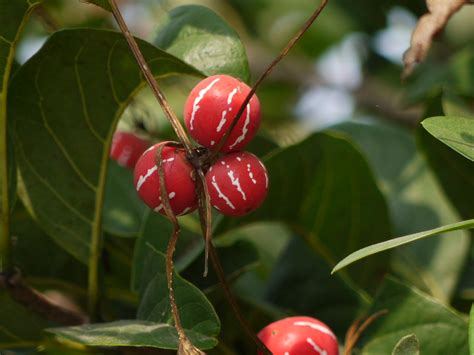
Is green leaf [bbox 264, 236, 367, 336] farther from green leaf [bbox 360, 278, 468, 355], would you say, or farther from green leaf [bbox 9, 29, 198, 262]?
green leaf [bbox 9, 29, 198, 262]

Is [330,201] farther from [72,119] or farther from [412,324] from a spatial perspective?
[72,119]

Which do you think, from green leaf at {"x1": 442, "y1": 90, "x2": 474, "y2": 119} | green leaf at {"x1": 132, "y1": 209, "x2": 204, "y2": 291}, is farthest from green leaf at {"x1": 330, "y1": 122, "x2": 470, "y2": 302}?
green leaf at {"x1": 132, "y1": 209, "x2": 204, "y2": 291}

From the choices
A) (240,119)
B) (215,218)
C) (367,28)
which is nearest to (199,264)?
(215,218)

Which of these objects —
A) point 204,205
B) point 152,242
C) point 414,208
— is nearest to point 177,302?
point 204,205

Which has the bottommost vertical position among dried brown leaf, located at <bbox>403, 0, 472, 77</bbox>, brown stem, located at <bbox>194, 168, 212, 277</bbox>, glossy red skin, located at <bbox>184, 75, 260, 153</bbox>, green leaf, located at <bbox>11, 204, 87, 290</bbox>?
green leaf, located at <bbox>11, 204, 87, 290</bbox>

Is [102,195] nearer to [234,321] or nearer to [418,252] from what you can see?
[234,321]

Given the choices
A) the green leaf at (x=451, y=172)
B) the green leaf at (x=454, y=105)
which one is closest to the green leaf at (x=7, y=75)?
the green leaf at (x=451, y=172)
